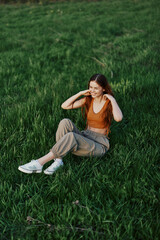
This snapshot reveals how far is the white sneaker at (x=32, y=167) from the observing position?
2.07 meters

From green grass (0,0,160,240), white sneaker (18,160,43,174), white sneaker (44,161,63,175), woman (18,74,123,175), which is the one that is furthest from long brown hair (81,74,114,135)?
white sneaker (18,160,43,174)

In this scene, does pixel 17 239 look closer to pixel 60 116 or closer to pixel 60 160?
pixel 60 160

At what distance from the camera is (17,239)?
154 cm

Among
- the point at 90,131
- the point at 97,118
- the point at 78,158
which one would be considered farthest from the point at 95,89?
the point at 78,158

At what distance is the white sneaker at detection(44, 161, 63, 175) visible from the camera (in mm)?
2080

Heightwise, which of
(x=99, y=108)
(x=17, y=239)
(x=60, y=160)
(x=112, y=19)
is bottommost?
(x=17, y=239)

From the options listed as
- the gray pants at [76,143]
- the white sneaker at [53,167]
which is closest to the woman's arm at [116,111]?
the gray pants at [76,143]

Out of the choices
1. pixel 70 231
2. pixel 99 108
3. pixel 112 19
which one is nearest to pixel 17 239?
pixel 70 231

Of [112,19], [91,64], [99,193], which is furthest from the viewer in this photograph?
[112,19]

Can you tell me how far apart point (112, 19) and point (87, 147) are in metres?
7.74

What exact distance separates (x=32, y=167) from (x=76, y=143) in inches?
19.0

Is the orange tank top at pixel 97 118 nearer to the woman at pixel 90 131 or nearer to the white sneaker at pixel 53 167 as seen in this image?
the woman at pixel 90 131

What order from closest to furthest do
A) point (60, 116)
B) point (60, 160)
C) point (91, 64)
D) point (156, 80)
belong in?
point (60, 160) < point (60, 116) < point (156, 80) < point (91, 64)

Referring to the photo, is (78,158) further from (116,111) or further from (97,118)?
(116,111)
